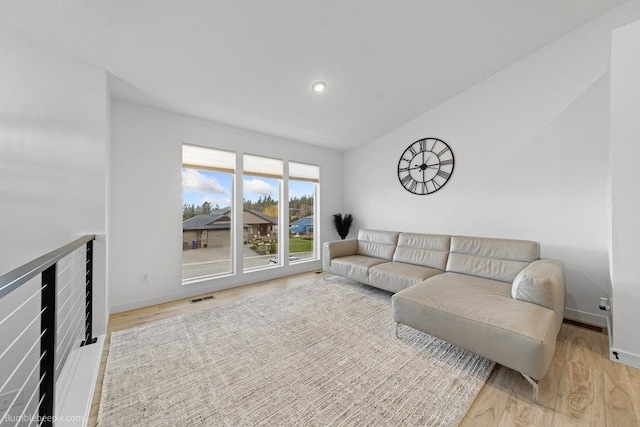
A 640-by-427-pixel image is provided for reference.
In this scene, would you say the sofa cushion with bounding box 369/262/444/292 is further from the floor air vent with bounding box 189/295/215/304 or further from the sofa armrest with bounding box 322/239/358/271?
the floor air vent with bounding box 189/295/215/304

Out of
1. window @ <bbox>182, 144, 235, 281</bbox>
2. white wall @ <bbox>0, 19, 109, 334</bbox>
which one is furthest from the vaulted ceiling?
window @ <bbox>182, 144, 235, 281</bbox>

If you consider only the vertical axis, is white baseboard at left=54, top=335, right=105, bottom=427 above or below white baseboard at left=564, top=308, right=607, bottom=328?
below

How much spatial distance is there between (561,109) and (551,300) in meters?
2.15

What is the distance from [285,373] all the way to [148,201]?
2.49 meters

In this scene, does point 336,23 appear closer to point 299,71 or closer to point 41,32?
point 299,71

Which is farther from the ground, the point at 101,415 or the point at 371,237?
the point at 371,237

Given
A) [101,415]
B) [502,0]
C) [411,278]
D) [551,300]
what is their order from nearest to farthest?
[101,415], [551,300], [502,0], [411,278]

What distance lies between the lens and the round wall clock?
3.59 m

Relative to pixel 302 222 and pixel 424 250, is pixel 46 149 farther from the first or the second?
pixel 424 250

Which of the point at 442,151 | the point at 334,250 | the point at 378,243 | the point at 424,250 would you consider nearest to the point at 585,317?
the point at 424,250

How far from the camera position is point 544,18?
7.85 feet

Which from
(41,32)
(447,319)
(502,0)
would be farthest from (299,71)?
(447,319)

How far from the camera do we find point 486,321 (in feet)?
5.48

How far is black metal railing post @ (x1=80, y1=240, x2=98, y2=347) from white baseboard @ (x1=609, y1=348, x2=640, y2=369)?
415 centimetres
